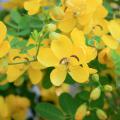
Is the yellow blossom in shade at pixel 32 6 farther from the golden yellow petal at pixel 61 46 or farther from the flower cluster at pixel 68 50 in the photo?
the golden yellow petal at pixel 61 46

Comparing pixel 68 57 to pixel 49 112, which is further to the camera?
pixel 49 112

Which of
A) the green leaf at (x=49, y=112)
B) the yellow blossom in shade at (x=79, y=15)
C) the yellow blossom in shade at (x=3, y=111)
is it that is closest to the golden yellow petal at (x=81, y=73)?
the yellow blossom in shade at (x=79, y=15)

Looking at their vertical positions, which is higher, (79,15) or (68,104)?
(79,15)

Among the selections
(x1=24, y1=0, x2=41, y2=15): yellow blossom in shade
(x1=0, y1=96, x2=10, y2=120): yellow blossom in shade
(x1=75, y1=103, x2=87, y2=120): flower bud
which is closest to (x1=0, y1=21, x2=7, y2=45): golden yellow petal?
(x1=24, y1=0, x2=41, y2=15): yellow blossom in shade

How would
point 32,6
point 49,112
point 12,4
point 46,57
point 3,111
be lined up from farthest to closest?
1. point 12,4
2. point 3,111
3. point 49,112
4. point 32,6
5. point 46,57

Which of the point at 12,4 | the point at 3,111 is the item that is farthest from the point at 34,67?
the point at 12,4

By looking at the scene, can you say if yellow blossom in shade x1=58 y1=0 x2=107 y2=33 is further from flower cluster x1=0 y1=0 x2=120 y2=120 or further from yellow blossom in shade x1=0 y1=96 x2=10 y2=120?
yellow blossom in shade x1=0 y1=96 x2=10 y2=120

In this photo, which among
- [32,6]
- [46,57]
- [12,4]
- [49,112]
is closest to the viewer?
[46,57]

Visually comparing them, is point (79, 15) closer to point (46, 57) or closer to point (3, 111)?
point (46, 57)
